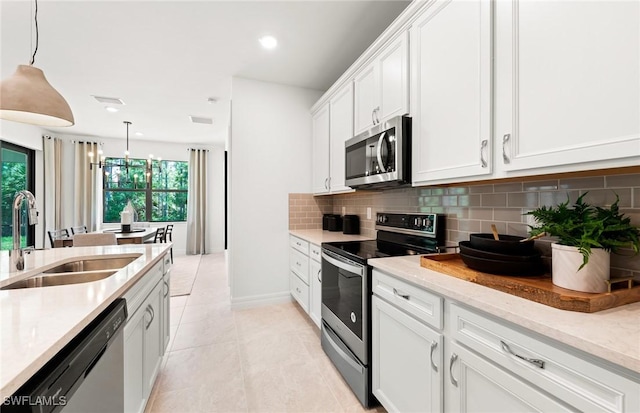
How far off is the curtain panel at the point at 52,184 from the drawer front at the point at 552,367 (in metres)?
7.25

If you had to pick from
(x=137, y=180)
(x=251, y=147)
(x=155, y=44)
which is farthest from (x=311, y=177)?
(x=137, y=180)

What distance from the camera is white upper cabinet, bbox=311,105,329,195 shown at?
3084 mm

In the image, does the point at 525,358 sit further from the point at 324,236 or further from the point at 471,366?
the point at 324,236

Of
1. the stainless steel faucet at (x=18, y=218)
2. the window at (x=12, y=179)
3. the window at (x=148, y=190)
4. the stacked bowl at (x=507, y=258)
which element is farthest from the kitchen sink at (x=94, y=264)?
the window at (x=148, y=190)

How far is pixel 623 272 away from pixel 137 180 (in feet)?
26.1

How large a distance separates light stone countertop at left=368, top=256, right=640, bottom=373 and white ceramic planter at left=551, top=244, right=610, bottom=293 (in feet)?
0.28

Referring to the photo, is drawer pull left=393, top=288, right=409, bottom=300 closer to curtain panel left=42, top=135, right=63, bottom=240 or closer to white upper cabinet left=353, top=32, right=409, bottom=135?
white upper cabinet left=353, top=32, right=409, bottom=135

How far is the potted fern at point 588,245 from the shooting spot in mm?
901

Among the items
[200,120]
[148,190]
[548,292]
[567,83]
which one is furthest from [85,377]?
[148,190]

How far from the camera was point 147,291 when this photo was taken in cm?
157

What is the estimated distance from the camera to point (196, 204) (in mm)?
6789

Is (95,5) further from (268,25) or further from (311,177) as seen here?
(311,177)

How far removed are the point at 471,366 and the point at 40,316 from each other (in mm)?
1469

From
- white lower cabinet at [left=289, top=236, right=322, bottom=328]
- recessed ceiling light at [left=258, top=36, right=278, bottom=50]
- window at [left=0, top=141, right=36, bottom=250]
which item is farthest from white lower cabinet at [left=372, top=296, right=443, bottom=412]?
window at [left=0, top=141, right=36, bottom=250]
